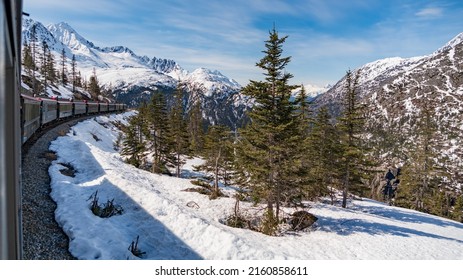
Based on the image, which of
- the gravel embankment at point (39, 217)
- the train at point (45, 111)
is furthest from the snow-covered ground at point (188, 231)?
the train at point (45, 111)

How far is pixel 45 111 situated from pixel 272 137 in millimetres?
20279

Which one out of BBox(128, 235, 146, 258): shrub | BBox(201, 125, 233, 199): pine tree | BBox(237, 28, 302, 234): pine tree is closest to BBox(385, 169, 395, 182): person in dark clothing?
BBox(201, 125, 233, 199): pine tree

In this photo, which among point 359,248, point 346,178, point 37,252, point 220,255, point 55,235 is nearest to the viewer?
point 37,252

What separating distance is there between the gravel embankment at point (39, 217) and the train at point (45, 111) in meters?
1.96

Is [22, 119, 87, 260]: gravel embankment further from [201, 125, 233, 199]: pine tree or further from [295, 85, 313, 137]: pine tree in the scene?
[295, 85, 313, 137]: pine tree

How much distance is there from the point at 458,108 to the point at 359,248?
801 feet

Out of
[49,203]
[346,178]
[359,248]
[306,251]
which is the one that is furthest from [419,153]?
[49,203]

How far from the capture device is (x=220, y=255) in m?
10.7

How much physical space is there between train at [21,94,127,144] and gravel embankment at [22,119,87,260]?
6.43 feet

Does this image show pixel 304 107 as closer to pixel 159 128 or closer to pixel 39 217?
pixel 159 128

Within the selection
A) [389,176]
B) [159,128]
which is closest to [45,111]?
[159,128]

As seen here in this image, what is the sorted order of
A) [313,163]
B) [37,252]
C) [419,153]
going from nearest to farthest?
[37,252], [313,163], [419,153]
